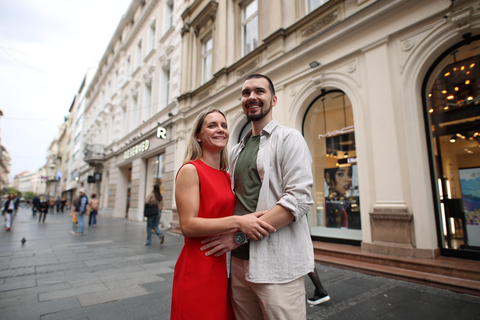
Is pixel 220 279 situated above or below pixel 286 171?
below

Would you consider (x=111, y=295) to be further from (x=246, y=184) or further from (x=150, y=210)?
(x=150, y=210)

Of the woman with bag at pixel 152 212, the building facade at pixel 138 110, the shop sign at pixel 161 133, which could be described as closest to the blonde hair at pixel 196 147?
the woman with bag at pixel 152 212

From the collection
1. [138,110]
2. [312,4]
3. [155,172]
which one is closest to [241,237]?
[312,4]

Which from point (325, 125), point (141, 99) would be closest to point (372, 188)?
point (325, 125)

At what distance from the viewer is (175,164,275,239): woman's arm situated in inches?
45.3

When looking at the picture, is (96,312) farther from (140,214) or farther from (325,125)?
(140,214)

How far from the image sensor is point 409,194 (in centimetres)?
440

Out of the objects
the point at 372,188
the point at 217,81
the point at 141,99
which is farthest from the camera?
the point at 141,99

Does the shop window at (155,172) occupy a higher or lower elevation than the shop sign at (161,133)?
lower

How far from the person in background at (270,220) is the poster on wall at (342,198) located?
5057 mm

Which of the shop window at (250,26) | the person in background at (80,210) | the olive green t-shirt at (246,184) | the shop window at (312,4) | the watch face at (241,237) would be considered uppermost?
the shop window at (250,26)

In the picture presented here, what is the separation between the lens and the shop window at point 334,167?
5.93 meters

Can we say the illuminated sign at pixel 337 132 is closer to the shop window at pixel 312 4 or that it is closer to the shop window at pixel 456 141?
the shop window at pixel 456 141

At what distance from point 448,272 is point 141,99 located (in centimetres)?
1629
